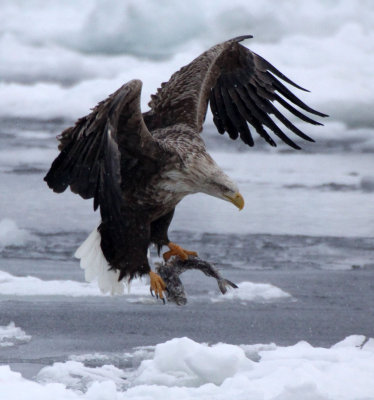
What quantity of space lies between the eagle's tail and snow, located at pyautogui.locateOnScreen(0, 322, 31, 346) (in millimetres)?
4247

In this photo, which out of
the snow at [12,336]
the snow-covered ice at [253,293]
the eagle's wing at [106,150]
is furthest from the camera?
the snow-covered ice at [253,293]

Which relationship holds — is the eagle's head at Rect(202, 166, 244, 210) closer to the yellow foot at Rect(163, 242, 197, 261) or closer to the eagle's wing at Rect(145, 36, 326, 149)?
the yellow foot at Rect(163, 242, 197, 261)

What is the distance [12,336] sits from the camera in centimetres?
965

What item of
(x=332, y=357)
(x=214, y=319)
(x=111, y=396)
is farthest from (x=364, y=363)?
(x=214, y=319)

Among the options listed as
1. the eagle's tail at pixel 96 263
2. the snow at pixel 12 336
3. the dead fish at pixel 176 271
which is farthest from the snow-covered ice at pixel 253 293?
the dead fish at pixel 176 271

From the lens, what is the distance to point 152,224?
191 inches

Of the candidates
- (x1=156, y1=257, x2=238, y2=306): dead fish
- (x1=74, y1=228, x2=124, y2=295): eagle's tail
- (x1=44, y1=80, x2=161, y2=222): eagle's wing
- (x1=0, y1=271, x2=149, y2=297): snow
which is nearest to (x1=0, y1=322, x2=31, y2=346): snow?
(x1=0, y1=271, x2=149, y2=297): snow

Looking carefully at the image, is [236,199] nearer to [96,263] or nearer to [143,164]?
[143,164]

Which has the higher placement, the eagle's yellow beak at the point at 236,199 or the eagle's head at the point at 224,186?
the eagle's head at the point at 224,186

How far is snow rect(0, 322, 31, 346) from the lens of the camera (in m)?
9.30

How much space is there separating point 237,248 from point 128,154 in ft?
37.1

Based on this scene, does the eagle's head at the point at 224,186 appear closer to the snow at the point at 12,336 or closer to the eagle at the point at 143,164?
the eagle at the point at 143,164

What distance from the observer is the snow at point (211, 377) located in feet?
18.5

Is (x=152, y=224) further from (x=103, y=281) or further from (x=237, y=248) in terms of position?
(x=237, y=248)
